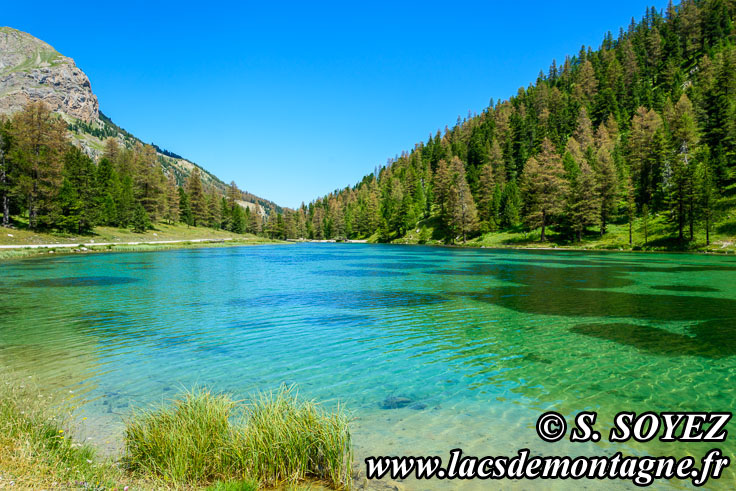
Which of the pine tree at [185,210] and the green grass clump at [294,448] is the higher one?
the pine tree at [185,210]

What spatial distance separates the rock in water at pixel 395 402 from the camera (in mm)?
8828

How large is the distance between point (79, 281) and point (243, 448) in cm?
3240

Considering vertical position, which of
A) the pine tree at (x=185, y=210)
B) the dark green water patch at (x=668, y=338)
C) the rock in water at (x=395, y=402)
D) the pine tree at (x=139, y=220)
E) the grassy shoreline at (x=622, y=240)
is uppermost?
the pine tree at (x=185, y=210)

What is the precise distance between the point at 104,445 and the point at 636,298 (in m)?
27.4

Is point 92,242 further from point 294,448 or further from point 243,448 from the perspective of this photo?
point 294,448

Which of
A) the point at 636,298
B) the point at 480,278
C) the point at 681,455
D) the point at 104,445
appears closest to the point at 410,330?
the point at 681,455

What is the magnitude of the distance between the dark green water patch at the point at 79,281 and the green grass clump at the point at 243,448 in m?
28.4

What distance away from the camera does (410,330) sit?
53.2 ft

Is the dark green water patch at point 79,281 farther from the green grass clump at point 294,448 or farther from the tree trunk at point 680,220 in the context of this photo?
the tree trunk at point 680,220

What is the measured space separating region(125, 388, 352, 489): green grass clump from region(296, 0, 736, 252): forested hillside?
73.0 m

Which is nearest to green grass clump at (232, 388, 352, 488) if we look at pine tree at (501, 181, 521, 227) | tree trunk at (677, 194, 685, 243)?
tree trunk at (677, 194, 685, 243)

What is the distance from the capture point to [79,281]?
29.8 metres

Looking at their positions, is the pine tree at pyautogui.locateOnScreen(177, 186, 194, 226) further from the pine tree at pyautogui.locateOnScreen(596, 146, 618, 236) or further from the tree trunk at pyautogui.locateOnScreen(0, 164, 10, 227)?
the pine tree at pyautogui.locateOnScreen(596, 146, 618, 236)

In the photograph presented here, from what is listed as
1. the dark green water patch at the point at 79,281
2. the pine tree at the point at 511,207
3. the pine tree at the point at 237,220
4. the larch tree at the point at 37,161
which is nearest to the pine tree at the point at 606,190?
the pine tree at the point at 511,207
